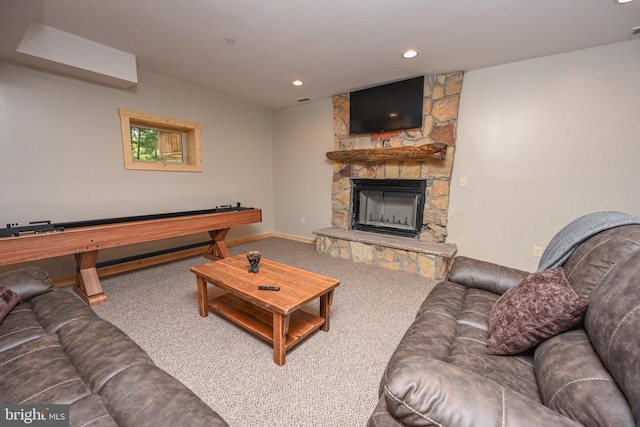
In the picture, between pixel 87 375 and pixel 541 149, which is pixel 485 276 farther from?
pixel 87 375

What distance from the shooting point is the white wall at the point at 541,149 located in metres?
2.60

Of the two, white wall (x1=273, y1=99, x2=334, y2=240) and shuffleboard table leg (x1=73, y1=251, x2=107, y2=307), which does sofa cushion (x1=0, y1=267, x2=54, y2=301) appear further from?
white wall (x1=273, y1=99, x2=334, y2=240)

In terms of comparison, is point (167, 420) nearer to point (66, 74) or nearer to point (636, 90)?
point (66, 74)

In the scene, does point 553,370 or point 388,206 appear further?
point 388,206

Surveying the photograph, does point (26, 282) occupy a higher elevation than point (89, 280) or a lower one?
higher

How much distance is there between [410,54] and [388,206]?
208 cm

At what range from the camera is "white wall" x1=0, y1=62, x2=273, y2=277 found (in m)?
2.65

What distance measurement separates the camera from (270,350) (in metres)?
1.86

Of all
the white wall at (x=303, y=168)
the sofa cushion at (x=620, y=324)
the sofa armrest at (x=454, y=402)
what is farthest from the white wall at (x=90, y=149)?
the sofa cushion at (x=620, y=324)

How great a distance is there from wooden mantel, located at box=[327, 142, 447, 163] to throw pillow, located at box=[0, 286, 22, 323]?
Result: 3615mm

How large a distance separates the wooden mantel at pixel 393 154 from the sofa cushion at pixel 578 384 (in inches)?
106

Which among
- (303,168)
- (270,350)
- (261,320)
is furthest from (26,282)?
(303,168)

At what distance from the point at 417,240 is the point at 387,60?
2.30 metres

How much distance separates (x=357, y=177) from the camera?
4.26 meters
